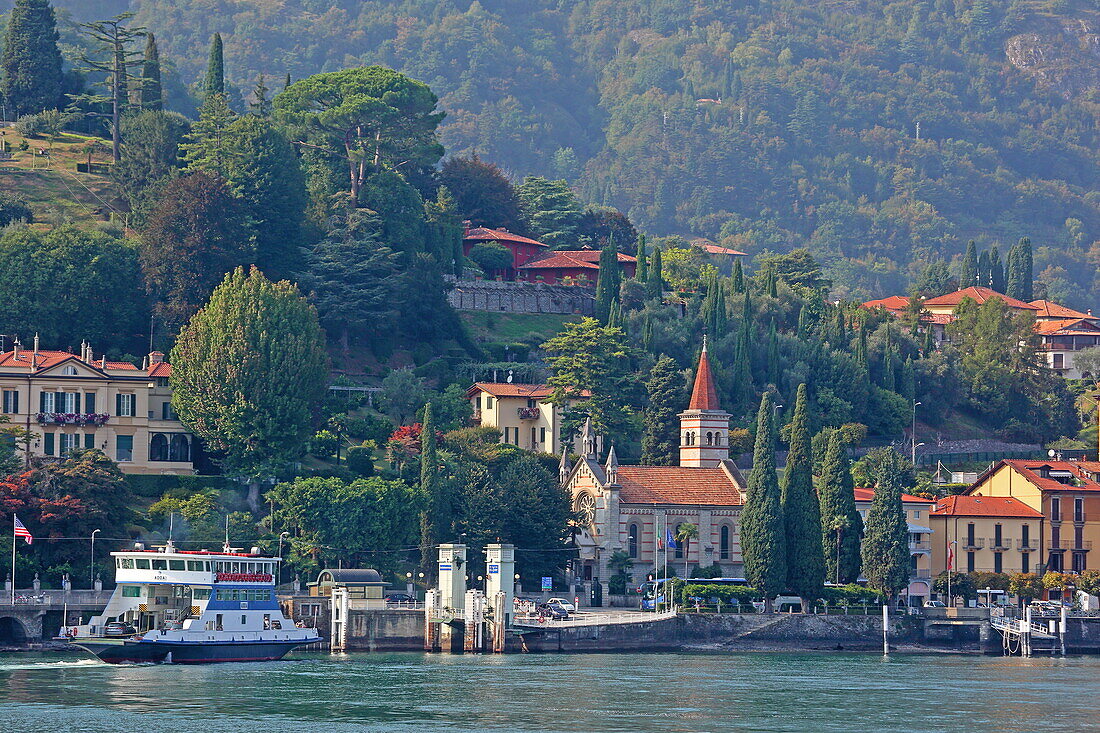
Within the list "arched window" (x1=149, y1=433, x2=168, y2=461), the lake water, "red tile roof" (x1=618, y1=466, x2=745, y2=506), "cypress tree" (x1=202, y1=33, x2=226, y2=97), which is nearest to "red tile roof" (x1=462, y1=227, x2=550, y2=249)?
"cypress tree" (x1=202, y1=33, x2=226, y2=97)

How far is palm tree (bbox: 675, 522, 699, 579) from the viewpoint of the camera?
429 ft

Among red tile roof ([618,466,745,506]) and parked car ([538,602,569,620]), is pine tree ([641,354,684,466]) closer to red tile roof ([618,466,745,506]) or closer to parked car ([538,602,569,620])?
red tile roof ([618,466,745,506])

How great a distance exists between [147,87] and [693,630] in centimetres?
7323

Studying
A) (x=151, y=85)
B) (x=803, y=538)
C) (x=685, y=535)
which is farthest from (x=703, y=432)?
(x=151, y=85)

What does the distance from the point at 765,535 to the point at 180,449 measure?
3508 centimetres

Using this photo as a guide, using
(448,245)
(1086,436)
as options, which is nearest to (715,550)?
(448,245)

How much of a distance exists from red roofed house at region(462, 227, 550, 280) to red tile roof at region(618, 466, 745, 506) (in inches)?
1739

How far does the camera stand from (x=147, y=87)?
6535 inches

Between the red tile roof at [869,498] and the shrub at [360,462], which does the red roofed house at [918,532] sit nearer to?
the red tile roof at [869,498]

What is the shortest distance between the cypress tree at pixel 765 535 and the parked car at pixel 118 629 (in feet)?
115

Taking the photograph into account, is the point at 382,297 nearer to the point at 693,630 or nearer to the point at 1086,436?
the point at 693,630

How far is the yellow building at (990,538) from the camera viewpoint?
447ft

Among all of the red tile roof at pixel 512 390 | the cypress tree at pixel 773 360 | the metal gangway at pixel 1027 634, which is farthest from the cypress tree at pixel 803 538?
the cypress tree at pixel 773 360

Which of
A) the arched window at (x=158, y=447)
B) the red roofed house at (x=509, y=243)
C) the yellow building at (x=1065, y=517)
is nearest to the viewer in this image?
the arched window at (x=158, y=447)
